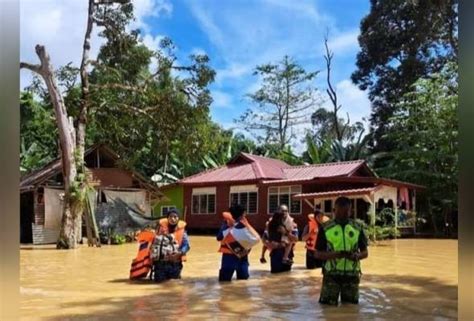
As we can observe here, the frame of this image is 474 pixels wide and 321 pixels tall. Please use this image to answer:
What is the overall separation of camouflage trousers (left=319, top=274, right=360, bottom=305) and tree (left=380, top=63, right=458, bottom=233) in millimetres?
17254

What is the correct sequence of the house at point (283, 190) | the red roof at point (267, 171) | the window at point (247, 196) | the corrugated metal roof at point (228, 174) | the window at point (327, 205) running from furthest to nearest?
1. the corrugated metal roof at point (228, 174)
2. the window at point (247, 196)
3. the red roof at point (267, 171)
4. the window at point (327, 205)
5. the house at point (283, 190)

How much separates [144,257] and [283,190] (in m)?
17.5

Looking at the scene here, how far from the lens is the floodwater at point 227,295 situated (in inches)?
235

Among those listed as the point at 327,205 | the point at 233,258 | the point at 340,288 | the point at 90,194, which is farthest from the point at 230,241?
the point at 327,205

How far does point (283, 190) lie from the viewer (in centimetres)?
2575

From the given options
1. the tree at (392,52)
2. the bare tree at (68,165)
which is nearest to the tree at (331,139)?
the tree at (392,52)

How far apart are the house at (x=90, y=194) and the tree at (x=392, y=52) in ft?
48.9

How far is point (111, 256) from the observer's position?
1445 centimetres

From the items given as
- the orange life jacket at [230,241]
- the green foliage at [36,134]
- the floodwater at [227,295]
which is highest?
the green foliage at [36,134]

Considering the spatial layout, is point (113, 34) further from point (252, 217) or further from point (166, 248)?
point (166, 248)

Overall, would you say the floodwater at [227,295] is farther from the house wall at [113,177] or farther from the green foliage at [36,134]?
the green foliage at [36,134]

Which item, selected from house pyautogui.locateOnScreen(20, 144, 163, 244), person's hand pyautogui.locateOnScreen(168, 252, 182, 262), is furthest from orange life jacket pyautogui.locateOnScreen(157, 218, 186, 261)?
house pyautogui.locateOnScreen(20, 144, 163, 244)

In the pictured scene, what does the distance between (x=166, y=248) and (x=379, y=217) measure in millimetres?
13856

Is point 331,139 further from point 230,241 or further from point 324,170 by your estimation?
point 230,241
